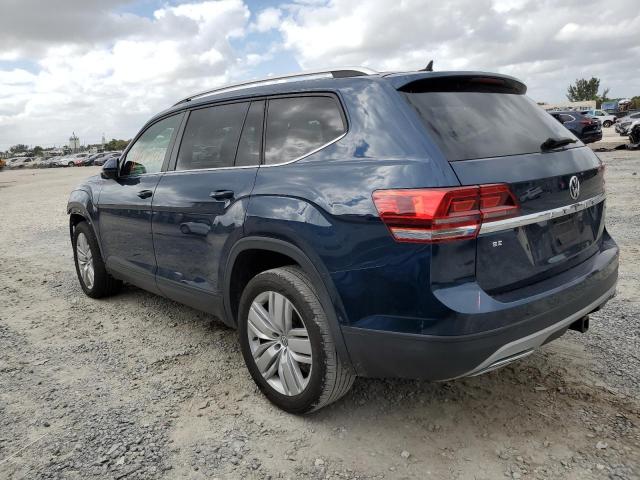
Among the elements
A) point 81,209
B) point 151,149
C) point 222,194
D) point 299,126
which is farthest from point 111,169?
point 299,126

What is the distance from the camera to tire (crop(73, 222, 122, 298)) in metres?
4.92

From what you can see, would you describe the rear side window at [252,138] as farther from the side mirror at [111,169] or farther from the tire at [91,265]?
the tire at [91,265]

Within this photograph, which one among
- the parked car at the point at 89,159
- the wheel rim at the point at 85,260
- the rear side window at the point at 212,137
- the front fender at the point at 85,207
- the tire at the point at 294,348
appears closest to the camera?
the tire at the point at 294,348

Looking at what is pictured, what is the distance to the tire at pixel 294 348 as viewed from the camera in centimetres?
257

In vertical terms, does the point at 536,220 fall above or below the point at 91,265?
above

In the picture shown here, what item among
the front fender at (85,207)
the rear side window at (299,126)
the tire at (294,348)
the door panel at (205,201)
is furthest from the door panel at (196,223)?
the front fender at (85,207)

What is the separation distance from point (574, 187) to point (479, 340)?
1.00 metres

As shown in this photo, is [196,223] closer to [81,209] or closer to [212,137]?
[212,137]

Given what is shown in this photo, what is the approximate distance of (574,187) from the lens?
2566 mm

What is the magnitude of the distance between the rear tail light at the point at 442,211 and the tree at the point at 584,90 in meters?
107

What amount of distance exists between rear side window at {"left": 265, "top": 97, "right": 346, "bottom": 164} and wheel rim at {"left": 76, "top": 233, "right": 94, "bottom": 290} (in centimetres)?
284

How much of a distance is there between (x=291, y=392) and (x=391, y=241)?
112cm

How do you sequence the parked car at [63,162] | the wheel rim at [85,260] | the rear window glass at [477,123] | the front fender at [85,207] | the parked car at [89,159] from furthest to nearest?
the parked car at [63,162] < the parked car at [89,159] < the wheel rim at [85,260] < the front fender at [85,207] < the rear window glass at [477,123]

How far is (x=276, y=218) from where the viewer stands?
2701 mm
